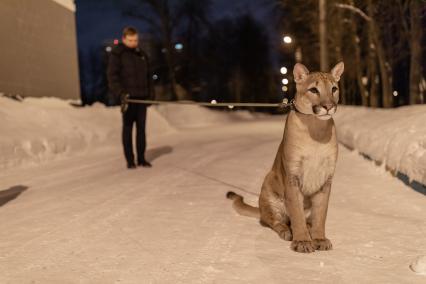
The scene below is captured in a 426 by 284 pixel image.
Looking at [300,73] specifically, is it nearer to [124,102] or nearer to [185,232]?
[185,232]

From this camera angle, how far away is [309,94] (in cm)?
335

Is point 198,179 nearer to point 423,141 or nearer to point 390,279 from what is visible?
point 423,141

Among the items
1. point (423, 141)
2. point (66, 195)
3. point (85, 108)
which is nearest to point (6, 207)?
point (66, 195)

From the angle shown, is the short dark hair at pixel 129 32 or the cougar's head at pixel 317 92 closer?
the cougar's head at pixel 317 92

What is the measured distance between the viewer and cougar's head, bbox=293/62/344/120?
3262 millimetres

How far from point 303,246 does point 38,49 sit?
41.3 feet

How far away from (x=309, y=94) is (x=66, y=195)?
3.69m

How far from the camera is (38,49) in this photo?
541 inches

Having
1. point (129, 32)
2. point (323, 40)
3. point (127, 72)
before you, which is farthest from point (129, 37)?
point (323, 40)

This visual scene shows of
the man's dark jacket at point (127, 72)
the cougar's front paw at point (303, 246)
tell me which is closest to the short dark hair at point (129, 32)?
the man's dark jacket at point (127, 72)

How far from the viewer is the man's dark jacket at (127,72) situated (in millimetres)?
7668

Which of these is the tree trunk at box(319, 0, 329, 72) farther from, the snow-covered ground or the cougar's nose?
the cougar's nose

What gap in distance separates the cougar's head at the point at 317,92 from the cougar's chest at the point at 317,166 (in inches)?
11.3

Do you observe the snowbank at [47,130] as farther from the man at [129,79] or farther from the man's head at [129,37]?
the man's head at [129,37]
